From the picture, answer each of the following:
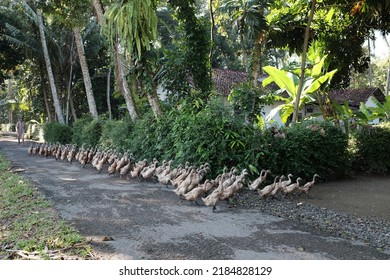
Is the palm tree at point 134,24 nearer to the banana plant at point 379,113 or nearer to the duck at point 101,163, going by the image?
the duck at point 101,163

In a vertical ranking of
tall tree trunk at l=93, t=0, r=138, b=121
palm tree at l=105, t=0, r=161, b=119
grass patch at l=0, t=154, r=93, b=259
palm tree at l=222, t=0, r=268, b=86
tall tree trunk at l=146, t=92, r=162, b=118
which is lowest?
grass patch at l=0, t=154, r=93, b=259

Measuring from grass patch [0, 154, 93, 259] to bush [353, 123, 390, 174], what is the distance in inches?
357

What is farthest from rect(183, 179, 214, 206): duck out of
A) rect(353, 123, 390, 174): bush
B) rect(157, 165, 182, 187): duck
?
rect(353, 123, 390, 174): bush

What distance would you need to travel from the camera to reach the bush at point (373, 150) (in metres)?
11.2

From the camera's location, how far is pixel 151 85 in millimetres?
10977

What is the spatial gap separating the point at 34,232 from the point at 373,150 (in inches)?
386

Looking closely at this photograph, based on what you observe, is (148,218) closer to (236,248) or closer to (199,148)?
(236,248)

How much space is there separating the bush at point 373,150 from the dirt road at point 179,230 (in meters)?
4.52

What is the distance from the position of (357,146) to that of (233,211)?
682 cm

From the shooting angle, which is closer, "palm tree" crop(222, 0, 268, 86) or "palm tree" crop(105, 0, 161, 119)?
"palm tree" crop(105, 0, 161, 119)

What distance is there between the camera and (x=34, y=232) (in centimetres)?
486

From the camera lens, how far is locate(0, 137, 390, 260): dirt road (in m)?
4.17

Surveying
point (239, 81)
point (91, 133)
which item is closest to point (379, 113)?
point (239, 81)

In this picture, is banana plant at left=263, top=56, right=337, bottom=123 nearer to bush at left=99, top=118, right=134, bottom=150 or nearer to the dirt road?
bush at left=99, top=118, right=134, bottom=150
